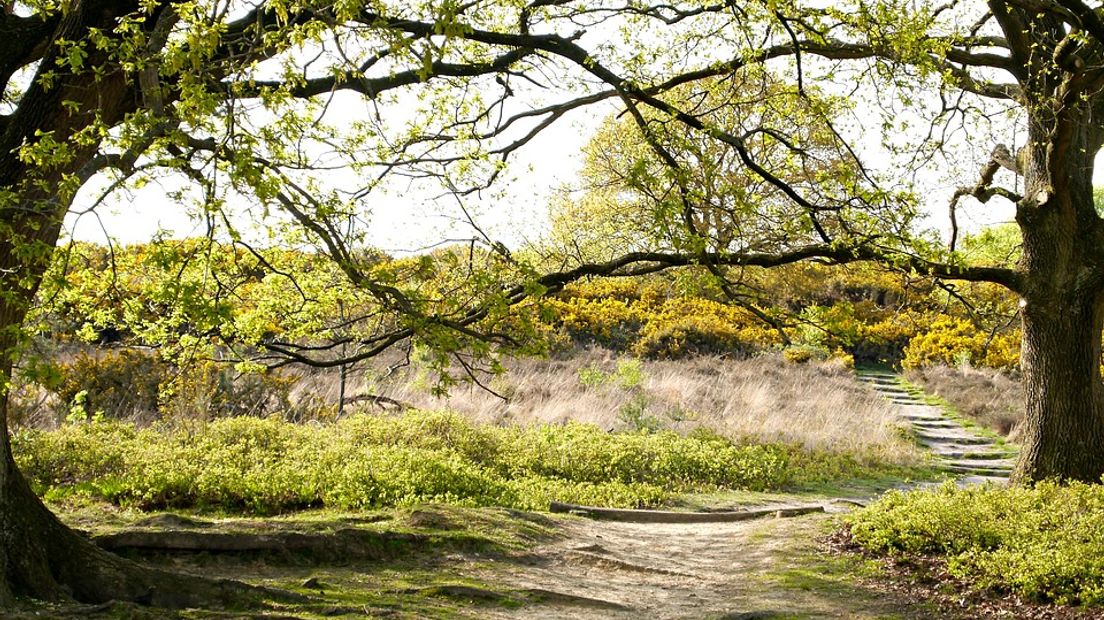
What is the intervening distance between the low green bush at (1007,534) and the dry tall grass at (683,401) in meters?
6.38

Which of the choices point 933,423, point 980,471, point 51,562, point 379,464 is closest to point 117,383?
point 379,464

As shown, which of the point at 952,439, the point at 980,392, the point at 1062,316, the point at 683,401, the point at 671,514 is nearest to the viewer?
the point at 1062,316

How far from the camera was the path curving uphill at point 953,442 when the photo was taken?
1367cm

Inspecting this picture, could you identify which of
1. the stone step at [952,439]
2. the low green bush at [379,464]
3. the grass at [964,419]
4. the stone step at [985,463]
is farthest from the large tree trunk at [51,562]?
the grass at [964,419]

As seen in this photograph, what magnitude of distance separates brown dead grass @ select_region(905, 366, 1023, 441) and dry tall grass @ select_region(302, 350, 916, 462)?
1742 millimetres

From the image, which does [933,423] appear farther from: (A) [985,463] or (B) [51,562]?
(B) [51,562]

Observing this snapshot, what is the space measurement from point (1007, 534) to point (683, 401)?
33.4ft

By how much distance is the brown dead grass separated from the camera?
17.1m

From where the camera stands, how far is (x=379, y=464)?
32.2 feet

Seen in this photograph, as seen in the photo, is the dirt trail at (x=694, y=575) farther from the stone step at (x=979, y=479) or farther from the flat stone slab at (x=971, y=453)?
the flat stone slab at (x=971, y=453)

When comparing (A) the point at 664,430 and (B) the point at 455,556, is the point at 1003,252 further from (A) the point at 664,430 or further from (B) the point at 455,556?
(B) the point at 455,556

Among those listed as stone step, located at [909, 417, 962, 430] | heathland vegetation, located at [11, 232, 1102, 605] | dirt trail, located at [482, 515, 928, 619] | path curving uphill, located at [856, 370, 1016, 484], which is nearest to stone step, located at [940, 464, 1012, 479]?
path curving uphill, located at [856, 370, 1016, 484]

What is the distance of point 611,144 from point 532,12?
10.0 metres

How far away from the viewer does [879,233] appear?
24.7 feet
